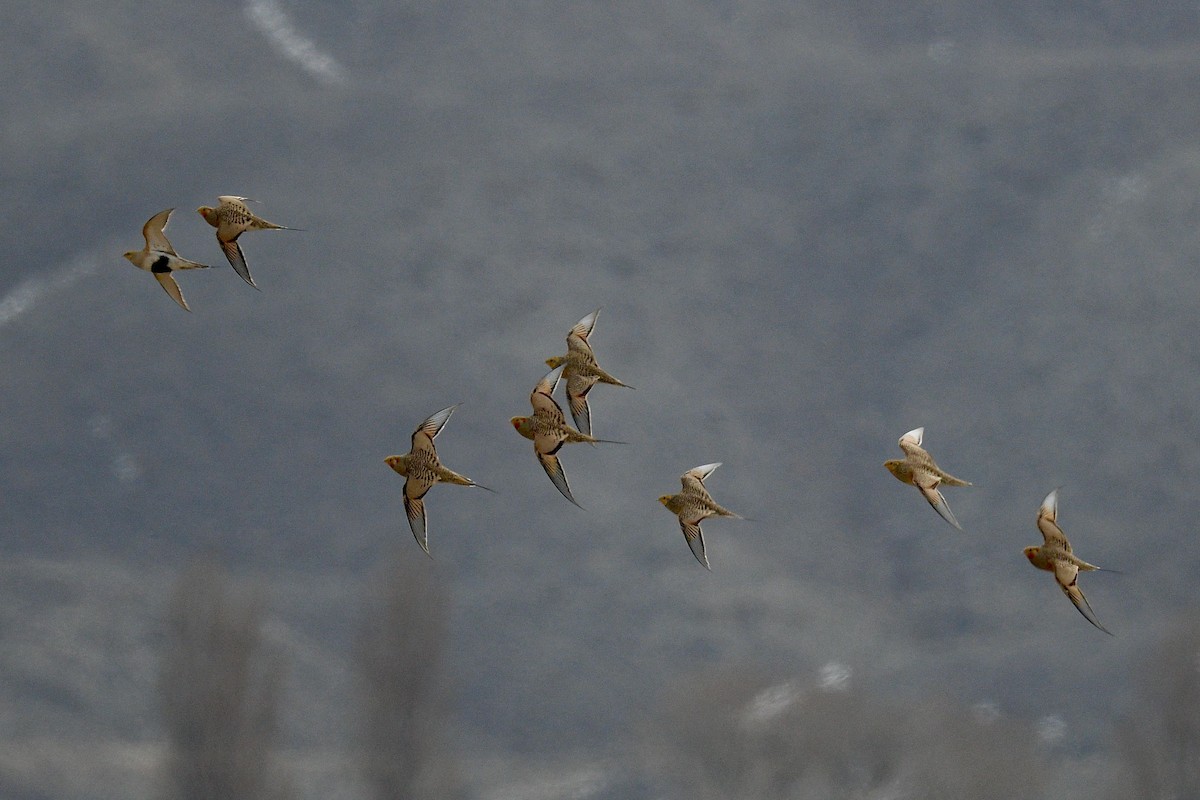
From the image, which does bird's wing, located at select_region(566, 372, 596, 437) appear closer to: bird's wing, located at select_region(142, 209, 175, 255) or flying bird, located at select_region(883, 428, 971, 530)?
flying bird, located at select_region(883, 428, 971, 530)

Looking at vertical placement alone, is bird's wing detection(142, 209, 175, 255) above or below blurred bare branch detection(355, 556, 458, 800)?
below

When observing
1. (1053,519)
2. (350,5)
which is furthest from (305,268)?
(1053,519)

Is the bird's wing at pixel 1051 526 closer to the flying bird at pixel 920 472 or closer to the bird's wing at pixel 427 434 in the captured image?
the flying bird at pixel 920 472

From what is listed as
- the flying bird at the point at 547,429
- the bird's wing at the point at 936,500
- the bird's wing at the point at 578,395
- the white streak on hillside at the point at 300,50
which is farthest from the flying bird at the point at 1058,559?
the white streak on hillside at the point at 300,50

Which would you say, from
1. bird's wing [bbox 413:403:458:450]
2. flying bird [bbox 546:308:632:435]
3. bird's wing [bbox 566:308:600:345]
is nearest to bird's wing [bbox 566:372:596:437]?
flying bird [bbox 546:308:632:435]

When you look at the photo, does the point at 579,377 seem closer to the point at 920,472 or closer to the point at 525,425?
the point at 525,425

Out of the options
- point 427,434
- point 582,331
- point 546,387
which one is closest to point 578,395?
point 546,387
